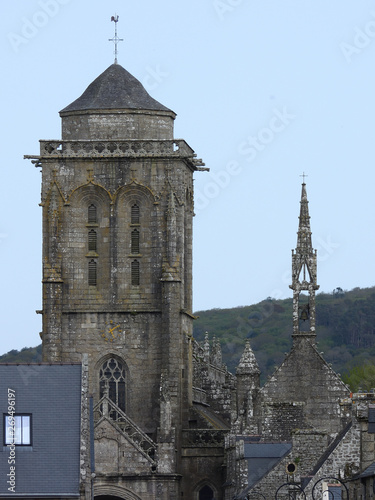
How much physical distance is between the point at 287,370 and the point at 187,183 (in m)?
11.2

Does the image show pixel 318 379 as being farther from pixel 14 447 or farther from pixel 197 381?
pixel 14 447

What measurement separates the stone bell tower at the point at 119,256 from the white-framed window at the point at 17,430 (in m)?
32.0

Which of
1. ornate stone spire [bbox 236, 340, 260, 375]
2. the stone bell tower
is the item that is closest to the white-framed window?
ornate stone spire [bbox 236, 340, 260, 375]

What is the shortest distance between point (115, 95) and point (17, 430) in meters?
38.5

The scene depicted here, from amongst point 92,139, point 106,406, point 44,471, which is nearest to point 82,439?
point 44,471

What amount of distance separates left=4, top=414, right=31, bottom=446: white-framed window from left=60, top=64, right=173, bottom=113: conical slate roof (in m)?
37.0

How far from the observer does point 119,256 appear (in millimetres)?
102562

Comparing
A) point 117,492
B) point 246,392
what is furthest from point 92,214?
point 117,492

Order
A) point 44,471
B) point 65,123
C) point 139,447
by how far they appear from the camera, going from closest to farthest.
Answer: point 44,471 → point 139,447 → point 65,123

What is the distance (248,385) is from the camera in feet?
323

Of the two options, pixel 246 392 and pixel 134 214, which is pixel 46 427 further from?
pixel 134 214

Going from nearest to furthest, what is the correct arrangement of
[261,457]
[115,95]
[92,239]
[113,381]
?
[261,457], [113,381], [92,239], [115,95]

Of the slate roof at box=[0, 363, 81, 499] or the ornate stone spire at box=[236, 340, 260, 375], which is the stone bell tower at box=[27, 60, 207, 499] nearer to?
the ornate stone spire at box=[236, 340, 260, 375]

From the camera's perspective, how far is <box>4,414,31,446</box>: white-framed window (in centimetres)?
6796
